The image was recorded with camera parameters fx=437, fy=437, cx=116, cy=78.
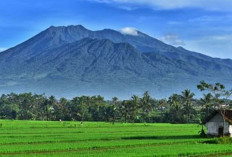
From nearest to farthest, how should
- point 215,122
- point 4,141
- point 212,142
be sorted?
1. point 4,141
2. point 212,142
3. point 215,122

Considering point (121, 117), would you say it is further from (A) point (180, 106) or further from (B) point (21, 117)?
(B) point (21, 117)

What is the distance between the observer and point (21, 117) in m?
120

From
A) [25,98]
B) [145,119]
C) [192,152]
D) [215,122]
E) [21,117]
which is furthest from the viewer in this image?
[25,98]

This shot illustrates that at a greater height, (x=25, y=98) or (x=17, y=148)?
(x=25, y=98)

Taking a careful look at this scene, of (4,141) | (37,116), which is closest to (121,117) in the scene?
(37,116)

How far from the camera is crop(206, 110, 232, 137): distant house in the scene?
4747cm

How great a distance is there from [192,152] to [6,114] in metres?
100

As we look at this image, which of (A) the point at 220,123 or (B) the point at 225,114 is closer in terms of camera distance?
(A) the point at 220,123

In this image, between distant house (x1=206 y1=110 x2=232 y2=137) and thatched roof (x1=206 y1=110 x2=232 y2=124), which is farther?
thatched roof (x1=206 y1=110 x2=232 y2=124)

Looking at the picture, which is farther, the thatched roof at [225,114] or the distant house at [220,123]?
the thatched roof at [225,114]

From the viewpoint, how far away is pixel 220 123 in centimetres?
4838

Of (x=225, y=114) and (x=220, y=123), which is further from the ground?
(x=225, y=114)

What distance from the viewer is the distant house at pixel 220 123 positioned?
47469 millimetres

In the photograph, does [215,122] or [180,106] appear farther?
[180,106]
